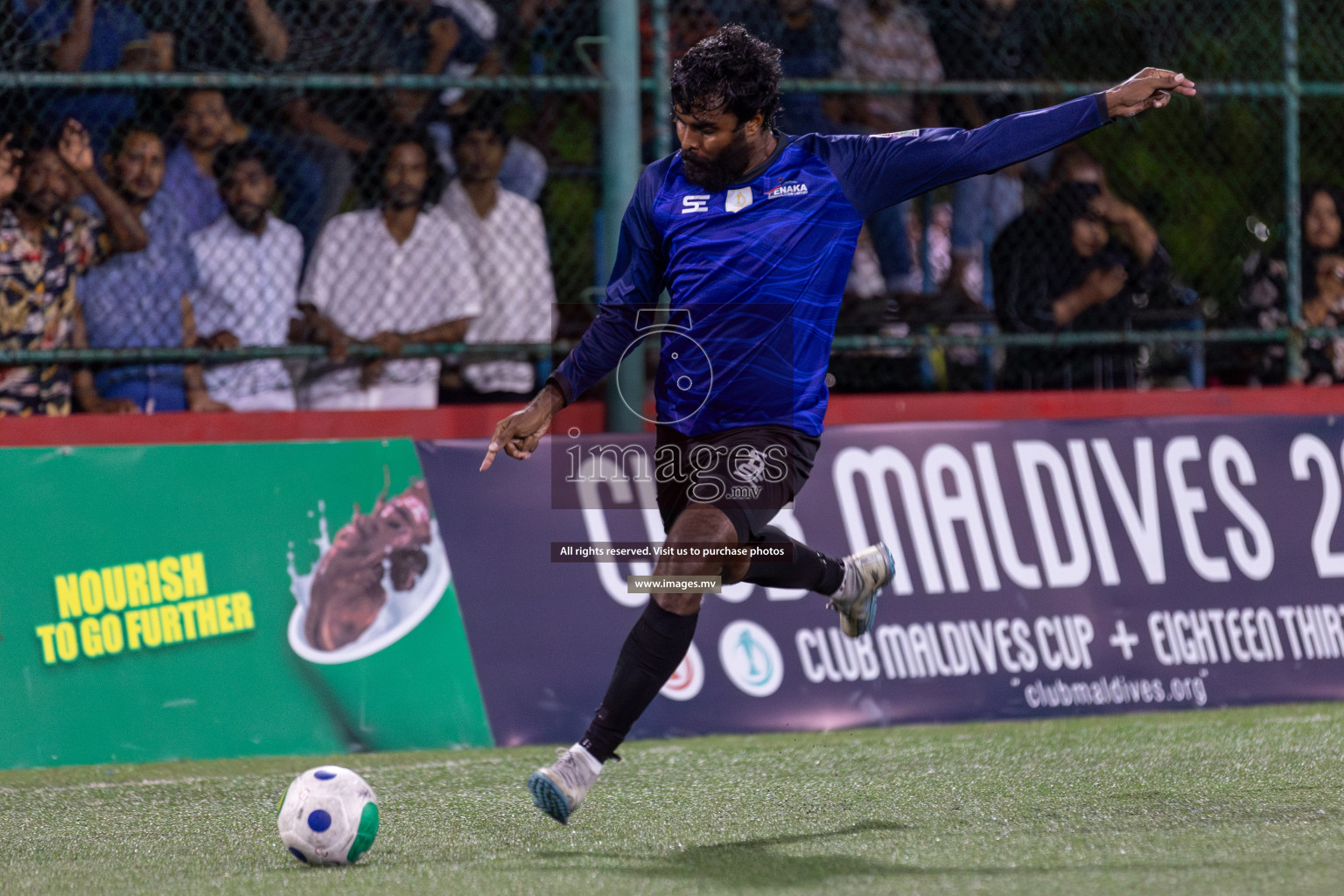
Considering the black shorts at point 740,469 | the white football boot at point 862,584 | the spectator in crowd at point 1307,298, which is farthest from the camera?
the spectator in crowd at point 1307,298

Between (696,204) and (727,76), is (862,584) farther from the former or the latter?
(727,76)

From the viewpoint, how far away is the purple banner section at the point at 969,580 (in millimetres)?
7039

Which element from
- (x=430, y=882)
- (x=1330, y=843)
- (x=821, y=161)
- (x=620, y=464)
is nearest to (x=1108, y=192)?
(x=620, y=464)

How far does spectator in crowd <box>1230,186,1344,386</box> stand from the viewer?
333 inches

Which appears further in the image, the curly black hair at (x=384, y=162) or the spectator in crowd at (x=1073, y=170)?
the spectator in crowd at (x=1073, y=170)

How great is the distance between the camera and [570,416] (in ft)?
25.2

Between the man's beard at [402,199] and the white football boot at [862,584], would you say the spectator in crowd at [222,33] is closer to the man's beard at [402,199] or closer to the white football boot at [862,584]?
the man's beard at [402,199]

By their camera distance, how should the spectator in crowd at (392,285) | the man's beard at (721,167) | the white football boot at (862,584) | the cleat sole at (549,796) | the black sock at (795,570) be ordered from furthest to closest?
the spectator in crowd at (392,285) → the white football boot at (862,584) → the black sock at (795,570) → the man's beard at (721,167) → the cleat sole at (549,796)

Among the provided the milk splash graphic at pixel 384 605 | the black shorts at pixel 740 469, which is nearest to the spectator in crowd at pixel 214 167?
the milk splash graphic at pixel 384 605

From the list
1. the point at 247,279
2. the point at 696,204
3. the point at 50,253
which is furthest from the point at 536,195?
the point at 696,204

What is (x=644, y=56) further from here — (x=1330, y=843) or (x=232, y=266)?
(x=1330, y=843)

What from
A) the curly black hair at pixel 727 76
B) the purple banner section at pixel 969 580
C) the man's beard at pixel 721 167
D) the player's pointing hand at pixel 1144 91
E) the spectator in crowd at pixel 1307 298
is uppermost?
the curly black hair at pixel 727 76

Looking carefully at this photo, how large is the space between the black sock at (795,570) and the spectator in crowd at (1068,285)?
2984mm

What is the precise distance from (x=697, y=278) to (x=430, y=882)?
1876 millimetres
